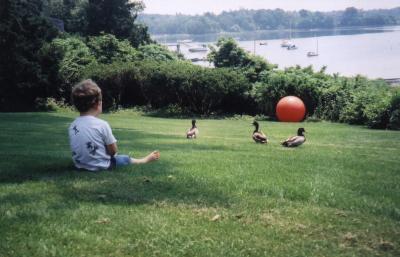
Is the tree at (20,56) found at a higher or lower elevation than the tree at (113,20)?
lower

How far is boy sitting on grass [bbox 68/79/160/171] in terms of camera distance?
7.06 meters

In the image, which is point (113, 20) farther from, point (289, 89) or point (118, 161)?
point (118, 161)

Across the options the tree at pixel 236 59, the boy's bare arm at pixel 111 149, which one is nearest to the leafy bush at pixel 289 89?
the tree at pixel 236 59

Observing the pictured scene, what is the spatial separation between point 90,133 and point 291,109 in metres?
20.0

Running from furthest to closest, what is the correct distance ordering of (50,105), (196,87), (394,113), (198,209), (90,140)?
(50,105) < (196,87) < (394,113) < (90,140) < (198,209)

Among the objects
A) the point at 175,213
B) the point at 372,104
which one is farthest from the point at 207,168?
the point at 372,104

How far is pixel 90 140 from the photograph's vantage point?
23.1 feet

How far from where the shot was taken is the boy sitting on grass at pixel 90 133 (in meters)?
7.06

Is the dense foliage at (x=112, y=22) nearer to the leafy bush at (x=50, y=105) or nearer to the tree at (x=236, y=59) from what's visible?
the tree at (x=236, y=59)

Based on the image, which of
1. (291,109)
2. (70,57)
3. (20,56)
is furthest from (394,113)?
(70,57)

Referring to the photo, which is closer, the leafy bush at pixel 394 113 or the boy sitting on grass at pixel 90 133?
the boy sitting on grass at pixel 90 133

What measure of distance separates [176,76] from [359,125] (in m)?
10.9

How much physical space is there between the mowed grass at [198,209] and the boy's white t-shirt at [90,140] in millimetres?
263

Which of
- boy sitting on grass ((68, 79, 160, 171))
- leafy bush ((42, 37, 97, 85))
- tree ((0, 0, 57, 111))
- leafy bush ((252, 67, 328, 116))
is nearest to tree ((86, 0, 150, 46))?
leafy bush ((42, 37, 97, 85))
